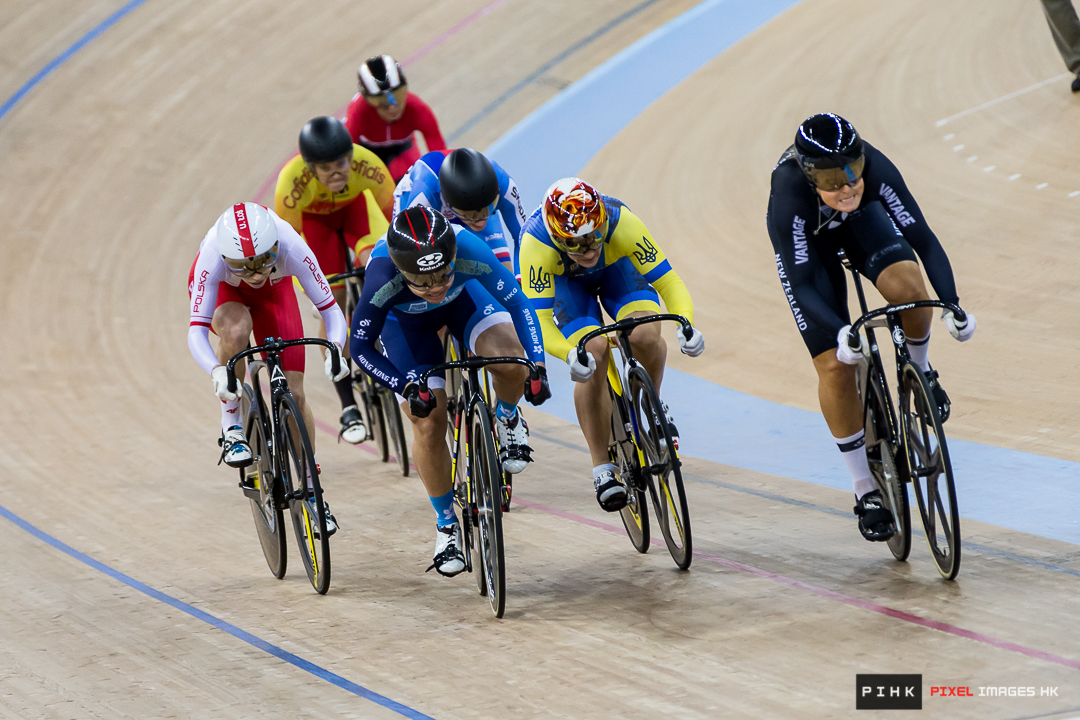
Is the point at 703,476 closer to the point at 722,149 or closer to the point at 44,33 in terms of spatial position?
the point at 722,149

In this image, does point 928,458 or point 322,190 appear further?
point 322,190

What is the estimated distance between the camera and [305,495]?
3.60 m

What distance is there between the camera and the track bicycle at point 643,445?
340cm

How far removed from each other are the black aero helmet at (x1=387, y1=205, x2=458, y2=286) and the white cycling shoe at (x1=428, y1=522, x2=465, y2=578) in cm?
83

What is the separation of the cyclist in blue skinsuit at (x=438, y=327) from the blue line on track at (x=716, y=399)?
1.52 metres

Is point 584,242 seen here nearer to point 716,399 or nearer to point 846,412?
point 846,412

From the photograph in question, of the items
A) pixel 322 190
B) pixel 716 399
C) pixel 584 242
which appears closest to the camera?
pixel 584 242

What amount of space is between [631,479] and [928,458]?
938mm

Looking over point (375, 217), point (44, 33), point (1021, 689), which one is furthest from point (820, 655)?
point (44, 33)

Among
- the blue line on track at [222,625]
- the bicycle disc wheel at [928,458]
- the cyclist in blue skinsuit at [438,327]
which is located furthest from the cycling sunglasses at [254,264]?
the bicycle disc wheel at [928,458]

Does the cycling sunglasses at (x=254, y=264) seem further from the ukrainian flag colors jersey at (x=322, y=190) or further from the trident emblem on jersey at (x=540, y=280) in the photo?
the ukrainian flag colors jersey at (x=322, y=190)

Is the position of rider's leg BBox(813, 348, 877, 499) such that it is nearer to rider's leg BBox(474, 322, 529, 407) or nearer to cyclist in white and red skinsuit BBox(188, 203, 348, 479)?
rider's leg BBox(474, 322, 529, 407)

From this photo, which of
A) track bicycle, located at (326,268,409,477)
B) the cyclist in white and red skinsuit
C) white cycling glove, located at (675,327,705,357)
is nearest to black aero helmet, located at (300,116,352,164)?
track bicycle, located at (326,268,409,477)

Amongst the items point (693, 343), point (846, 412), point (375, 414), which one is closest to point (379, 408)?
point (375, 414)
